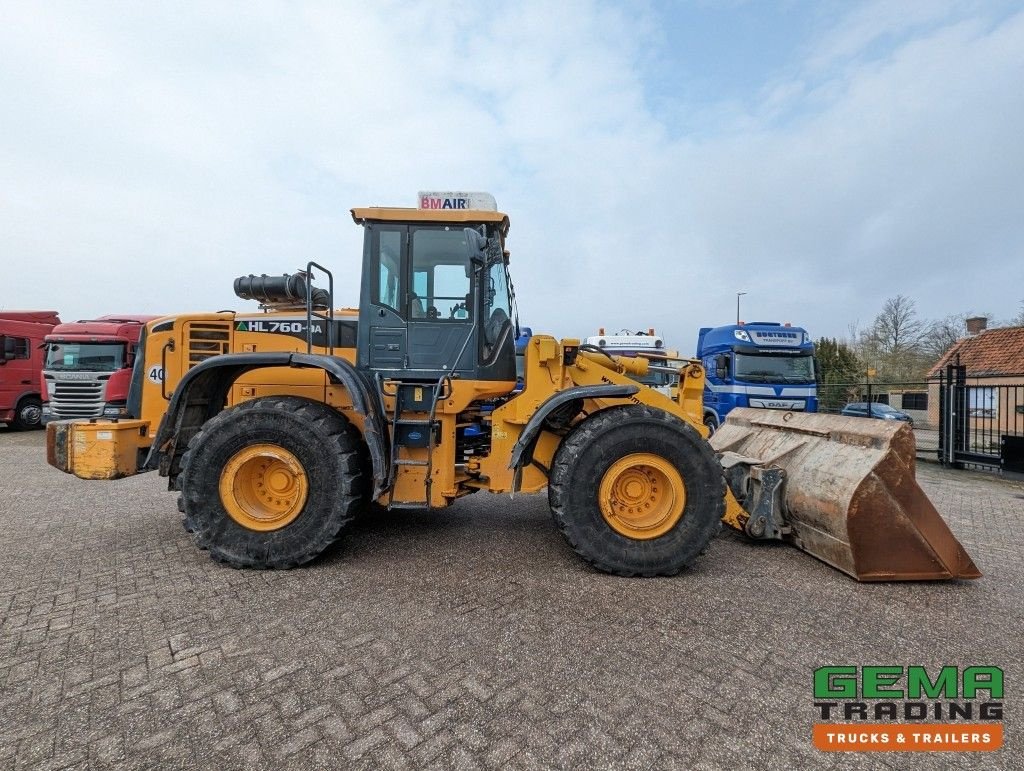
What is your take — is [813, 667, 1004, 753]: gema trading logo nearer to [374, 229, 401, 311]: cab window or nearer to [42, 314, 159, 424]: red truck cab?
[374, 229, 401, 311]: cab window

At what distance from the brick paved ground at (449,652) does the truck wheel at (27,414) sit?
1274cm

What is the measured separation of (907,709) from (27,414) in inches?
743

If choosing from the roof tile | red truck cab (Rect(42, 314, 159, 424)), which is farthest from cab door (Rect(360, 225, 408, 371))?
the roof tile

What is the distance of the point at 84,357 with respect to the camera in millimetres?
10789

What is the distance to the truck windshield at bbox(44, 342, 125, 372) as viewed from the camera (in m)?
10.7

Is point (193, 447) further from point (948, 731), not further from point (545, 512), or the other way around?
point (948, 731)

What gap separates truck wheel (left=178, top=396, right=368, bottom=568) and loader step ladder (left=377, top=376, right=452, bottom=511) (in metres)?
0.30

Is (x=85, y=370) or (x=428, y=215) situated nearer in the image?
(x=428, y=215)

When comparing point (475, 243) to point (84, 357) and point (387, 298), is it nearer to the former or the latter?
point (387, 298)

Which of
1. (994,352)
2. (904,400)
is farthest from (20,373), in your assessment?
(904,400)

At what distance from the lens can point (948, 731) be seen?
199cm

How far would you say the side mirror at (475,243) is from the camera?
3.60m

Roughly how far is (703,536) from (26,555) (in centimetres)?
529

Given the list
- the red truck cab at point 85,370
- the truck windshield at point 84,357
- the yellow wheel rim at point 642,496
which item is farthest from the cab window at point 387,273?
the truck windshield at point 84,357
